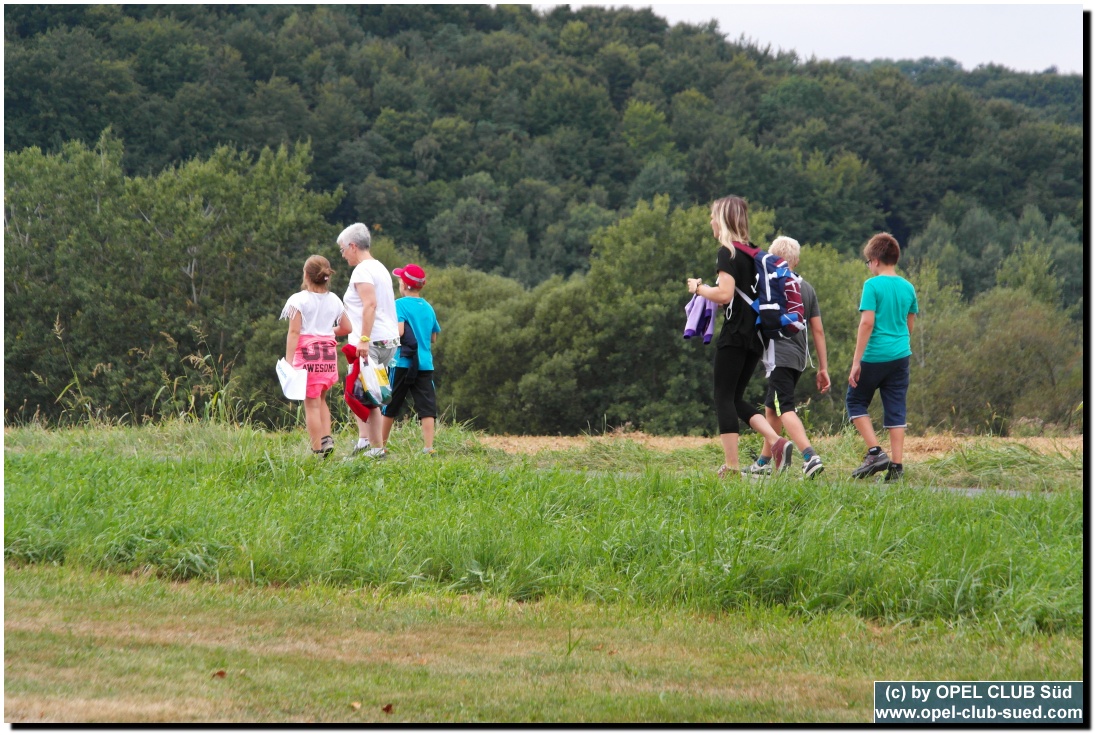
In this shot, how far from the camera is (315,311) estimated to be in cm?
894

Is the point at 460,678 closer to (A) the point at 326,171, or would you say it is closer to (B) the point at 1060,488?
(B) the point at 1060,488

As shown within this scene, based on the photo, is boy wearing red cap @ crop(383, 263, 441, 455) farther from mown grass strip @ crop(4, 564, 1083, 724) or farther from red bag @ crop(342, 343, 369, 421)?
mown grass strip @ crop(4, 564, 1083, 724)

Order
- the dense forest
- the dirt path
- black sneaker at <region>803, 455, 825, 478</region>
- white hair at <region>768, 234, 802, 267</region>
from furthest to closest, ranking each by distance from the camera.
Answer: the dense forest < the dirt path < white hair at <region>768, 234, 802, 267</region> < black sneaker at <region>803, 455, 825, 478</region>

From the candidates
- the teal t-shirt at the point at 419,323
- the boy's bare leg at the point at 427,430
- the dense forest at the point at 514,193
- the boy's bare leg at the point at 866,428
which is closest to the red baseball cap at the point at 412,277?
the teal t-shirt at the point at 419,323

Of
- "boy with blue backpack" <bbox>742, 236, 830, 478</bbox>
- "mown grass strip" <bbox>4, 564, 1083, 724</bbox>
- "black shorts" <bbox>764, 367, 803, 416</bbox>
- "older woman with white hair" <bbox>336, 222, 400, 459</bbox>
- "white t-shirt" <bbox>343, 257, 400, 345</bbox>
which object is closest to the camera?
"mown grass strip" <bbox>4, 564, 1083, 724</bbox>

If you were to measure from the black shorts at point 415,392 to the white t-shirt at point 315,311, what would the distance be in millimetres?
707

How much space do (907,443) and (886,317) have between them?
3.25 metres

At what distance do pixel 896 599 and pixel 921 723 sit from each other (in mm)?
1491

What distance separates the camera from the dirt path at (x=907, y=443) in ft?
31.9

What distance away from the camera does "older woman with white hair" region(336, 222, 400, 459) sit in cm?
877

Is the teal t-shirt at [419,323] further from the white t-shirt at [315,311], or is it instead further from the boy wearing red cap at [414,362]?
the white t-shirt at [315,311]

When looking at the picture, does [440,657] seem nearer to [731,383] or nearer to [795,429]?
[731,383]

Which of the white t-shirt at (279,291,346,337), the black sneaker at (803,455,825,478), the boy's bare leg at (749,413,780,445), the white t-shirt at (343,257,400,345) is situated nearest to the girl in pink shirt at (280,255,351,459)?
the white t-shirt at (279,291,346,337)

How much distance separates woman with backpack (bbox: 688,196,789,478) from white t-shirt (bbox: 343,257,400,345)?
2.63 m
